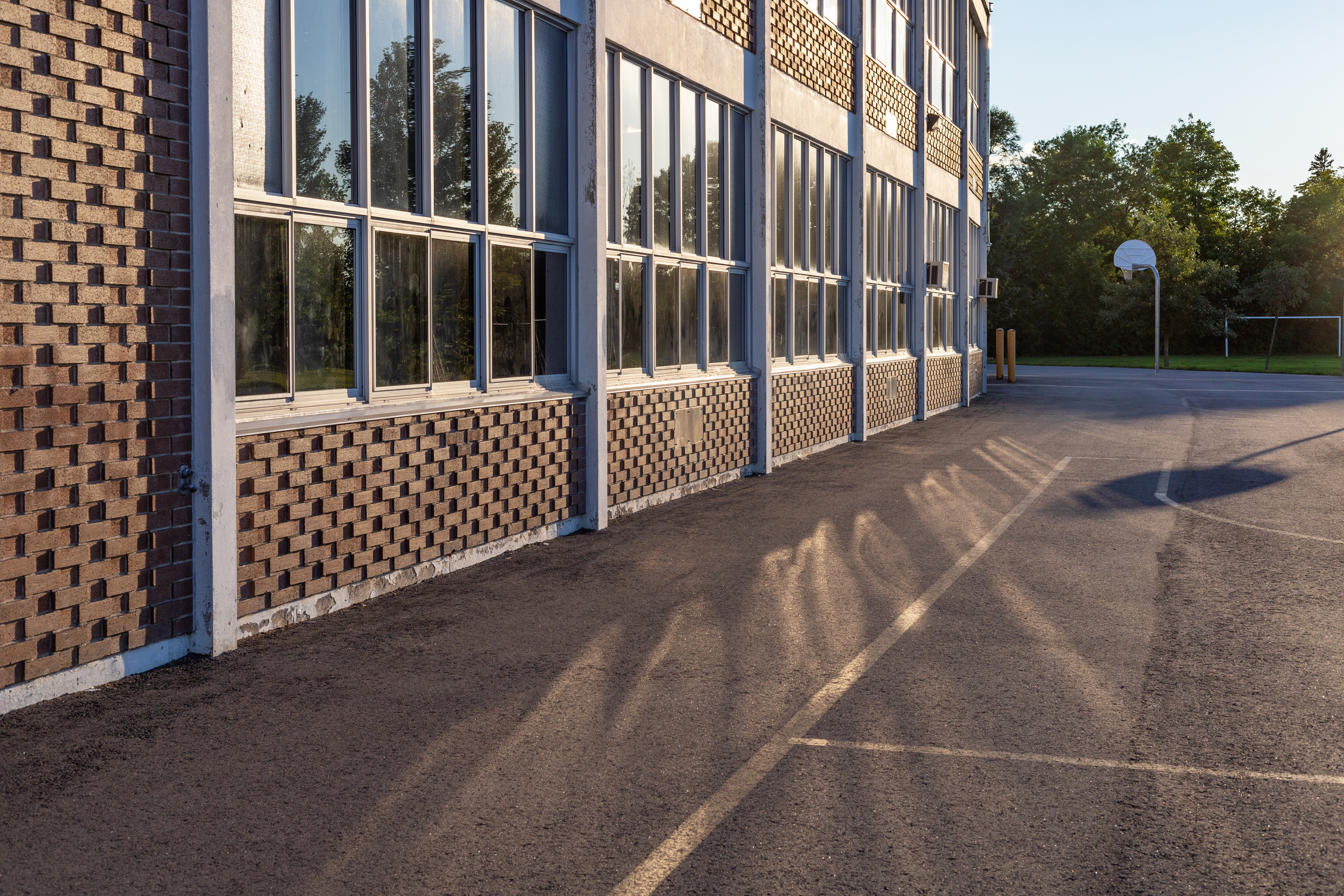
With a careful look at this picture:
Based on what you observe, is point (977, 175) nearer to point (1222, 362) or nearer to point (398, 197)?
point (398, 197)

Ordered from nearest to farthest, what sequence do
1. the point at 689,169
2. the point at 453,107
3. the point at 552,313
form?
the point at 453,107
the point at 552,313
the point at 689,169

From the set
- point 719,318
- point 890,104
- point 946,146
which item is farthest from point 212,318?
point 946,146

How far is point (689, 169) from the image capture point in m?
13.1

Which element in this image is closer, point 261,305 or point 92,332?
point 92,332

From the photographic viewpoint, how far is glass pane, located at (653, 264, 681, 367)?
487 inches

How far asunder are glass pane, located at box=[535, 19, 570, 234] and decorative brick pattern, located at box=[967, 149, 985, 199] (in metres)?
20.1

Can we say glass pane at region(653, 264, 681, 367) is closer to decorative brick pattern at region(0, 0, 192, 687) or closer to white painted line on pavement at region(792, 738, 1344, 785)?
decorative brick pattern at region(0, 0, 192, 687)

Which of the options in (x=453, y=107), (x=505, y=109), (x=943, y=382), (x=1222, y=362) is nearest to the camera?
(x=453, y=107)

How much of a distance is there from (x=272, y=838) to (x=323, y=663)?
2.20 m

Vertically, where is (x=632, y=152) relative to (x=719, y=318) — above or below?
above

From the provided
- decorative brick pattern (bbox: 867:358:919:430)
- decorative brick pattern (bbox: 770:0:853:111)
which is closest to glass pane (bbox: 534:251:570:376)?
decorative brick pattern (bbox: 770:0:853:111)

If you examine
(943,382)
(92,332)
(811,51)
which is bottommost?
(943,382)

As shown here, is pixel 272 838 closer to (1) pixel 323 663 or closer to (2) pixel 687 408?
(1) pixel 323 663

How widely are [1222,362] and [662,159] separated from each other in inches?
1803
